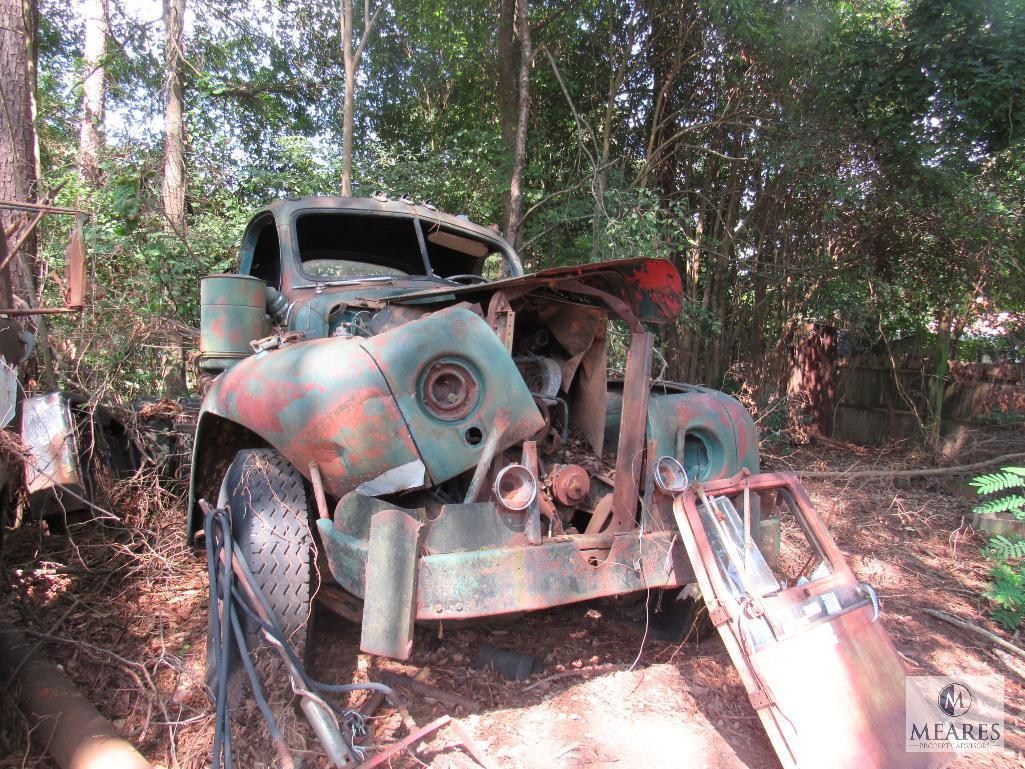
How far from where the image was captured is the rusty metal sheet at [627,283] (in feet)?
8.17

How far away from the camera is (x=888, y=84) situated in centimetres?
730

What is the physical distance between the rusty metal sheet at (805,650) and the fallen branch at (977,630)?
4.75 feet

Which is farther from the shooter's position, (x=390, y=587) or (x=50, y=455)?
(x=50, y=455)

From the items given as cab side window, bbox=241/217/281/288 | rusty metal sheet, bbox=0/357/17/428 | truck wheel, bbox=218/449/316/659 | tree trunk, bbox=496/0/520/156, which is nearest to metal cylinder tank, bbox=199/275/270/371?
cab side window, bbox=241/217/281/288

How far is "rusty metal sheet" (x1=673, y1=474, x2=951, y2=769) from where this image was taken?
6.49 ft

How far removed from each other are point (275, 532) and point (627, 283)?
1718 mm

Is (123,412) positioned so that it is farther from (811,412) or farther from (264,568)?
(811,412)

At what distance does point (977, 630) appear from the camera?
3.34 meters

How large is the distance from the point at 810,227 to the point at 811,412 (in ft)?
9.16

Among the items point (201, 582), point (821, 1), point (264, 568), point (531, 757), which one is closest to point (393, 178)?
point (821, 1)

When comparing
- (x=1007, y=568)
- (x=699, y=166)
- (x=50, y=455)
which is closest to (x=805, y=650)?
(x=1007, y=568)

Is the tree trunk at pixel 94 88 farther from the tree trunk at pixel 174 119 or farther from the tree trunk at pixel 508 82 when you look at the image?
Answer: the tree trunk at pixel 508 82

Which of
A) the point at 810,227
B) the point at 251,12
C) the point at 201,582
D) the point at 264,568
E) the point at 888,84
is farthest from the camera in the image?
the point at 251,12

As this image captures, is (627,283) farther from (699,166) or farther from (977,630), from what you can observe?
(699,166)
